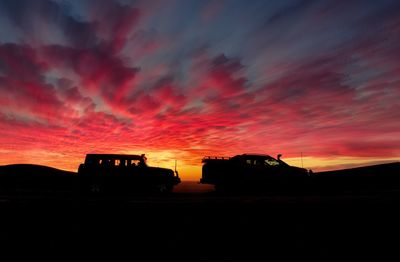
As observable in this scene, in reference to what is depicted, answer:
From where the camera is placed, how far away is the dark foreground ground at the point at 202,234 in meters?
4.06

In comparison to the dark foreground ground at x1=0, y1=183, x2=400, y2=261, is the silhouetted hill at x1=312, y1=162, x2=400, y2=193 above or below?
above

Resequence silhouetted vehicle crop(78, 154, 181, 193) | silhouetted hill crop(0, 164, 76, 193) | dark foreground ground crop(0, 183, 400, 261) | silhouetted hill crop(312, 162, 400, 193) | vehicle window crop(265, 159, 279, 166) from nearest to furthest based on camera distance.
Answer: dark foreground ground crop(0, 183, 400, 261) < silhouetted vehicle crop(78, 154, 181, 193) < vehicle window crop(265, 159, 279, 166) < silhouetted hill crop(312, 162, 400, 193) < silhouetted hill crop(0, 164, 76, 193)

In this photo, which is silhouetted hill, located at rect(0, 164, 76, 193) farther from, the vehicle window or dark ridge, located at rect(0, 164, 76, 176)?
the vehicle window

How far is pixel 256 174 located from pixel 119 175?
24.4 ft

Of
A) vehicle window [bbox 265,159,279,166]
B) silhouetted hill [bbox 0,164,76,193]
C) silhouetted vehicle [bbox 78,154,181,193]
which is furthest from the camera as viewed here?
silhouetted hill [bbox 0,164,76,193]

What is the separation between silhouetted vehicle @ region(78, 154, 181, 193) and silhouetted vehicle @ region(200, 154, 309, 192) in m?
3.26

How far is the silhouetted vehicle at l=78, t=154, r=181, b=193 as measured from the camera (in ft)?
55.2

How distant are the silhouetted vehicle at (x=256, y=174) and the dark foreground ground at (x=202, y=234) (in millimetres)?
9605

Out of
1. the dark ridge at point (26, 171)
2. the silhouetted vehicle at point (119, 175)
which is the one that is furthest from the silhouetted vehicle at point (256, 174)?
the dark ridge at point (26, 171)

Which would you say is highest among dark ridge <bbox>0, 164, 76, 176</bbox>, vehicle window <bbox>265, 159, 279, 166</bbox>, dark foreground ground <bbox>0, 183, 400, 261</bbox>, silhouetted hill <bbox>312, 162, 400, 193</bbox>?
dark ridge <bbox>0, 164, 76, 176</bbox>

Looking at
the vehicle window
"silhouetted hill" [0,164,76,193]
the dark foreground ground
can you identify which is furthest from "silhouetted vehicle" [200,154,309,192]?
the dark foreground ground

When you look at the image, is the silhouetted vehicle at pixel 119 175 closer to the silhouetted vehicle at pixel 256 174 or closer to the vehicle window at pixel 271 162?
the silhouetted vehicle at pixel 256 174

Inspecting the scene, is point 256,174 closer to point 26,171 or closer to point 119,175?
point 119,175

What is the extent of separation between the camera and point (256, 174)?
56.2ft
